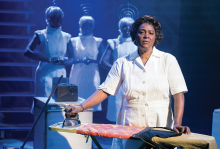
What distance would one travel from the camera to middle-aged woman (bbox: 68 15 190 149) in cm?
187

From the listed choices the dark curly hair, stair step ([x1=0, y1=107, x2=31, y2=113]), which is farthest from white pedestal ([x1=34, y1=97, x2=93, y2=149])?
stair step ([x1=0, y1=107, x2=31, y2=113])

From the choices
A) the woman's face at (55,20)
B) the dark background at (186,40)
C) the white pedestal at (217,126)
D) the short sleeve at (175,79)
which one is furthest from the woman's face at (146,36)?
the dark background at (186,40)

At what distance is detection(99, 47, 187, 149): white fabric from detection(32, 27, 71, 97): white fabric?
2714mm

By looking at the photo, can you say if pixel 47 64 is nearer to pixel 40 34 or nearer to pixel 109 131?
pixel 40 34

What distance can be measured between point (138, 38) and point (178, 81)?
1.42ft

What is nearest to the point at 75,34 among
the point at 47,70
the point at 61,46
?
Answer: the point at 61,46

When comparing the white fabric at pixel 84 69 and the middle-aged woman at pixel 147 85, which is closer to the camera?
the middle-aged woman at pixel 147 85

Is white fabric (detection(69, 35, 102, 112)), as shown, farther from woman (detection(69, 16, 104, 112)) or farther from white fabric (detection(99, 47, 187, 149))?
white fabric (detection(99, 47, 187, 149))

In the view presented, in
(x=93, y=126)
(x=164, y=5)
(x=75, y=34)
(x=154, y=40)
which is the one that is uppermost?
(x=164, y=5)

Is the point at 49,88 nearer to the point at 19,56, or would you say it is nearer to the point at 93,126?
the point at 19,56

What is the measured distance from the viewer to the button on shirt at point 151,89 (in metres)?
1.87

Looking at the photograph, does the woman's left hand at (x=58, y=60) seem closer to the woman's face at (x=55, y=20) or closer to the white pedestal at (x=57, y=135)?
the woman's face at (x=55, y=20)

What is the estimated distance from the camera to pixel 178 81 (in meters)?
1.85

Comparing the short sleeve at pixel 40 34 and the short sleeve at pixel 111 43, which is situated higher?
the short sleeve at pixel 40 34
